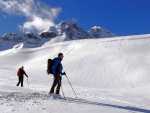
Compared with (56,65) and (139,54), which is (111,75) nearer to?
→ (139,54)

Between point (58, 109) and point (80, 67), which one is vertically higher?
point (80, 67)

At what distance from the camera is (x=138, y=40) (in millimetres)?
42438

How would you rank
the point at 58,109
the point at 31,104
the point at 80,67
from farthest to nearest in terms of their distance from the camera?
the point at 80,67
the point at 31,104
the point at 58,109

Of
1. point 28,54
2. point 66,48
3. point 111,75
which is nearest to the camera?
point 111,75

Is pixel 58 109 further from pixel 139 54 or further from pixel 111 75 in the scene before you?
pixel 139 54

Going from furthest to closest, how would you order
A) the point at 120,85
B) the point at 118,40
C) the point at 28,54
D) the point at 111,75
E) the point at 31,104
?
1. the point at 28,54
2. the point at 118,40
3. the point at 111,75
4. the point at 120,85
5. the point at 31,104

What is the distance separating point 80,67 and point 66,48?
43.0ft

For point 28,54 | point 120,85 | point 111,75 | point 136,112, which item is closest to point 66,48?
point 28,54

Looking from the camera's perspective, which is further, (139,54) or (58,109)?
(139,54)

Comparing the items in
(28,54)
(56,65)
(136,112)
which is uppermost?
(28,54)

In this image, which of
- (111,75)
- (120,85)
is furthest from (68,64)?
(120,85)

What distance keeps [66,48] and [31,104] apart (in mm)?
40738

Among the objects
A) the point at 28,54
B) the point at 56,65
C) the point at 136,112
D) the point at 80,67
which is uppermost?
the point at 28,54

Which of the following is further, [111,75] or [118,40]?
[118,40]
